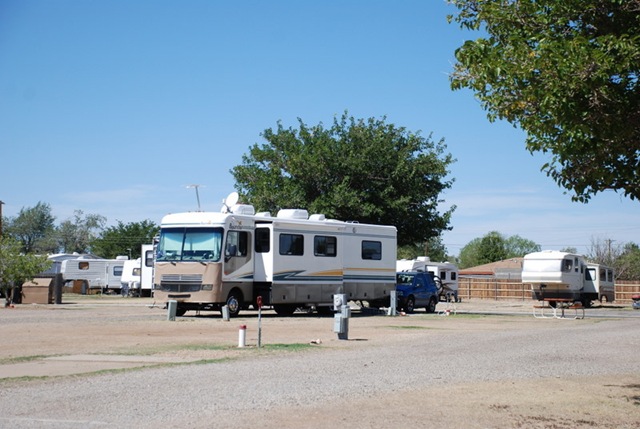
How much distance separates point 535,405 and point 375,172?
36374mm

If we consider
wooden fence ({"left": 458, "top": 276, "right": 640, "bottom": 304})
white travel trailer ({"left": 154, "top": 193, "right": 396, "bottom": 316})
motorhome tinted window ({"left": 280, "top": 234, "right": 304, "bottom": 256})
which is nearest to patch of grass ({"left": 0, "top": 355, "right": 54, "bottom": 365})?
white travel trailer ({"left": 154, "top": 193, "right": 396, "bottom": 316})

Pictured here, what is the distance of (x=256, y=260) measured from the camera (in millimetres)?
29531

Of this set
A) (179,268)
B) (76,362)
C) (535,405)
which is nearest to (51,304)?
(179,268)

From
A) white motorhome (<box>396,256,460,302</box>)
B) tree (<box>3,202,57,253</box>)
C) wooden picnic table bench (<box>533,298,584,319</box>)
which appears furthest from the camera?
tree (<box>3,202,57,253</box>)

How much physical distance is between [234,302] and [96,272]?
3483 centimetres

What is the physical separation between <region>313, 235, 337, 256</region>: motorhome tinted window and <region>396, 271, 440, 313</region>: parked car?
15.5 feet

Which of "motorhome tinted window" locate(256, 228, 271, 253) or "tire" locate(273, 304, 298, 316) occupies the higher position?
"motorhome tinted window" locate(256, 228, 271, 253)

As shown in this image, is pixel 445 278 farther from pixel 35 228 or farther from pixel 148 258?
pixel 35 228

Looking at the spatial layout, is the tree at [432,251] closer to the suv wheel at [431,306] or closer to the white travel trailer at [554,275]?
the white travel trailer at [554,275]

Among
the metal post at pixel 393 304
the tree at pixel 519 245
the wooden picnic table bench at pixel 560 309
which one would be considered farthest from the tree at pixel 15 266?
the tree at pixel 519 245

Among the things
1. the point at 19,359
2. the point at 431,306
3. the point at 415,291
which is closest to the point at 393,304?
the point at 415,291

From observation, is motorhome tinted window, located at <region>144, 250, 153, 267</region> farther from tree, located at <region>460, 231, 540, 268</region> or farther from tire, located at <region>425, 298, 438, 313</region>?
tree, located at <region>460, 231, 540, 268</region>

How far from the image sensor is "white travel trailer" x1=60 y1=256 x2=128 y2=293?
60.6 meters

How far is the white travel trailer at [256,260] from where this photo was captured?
28141 mm
